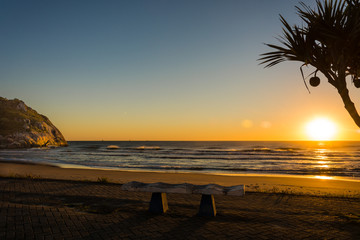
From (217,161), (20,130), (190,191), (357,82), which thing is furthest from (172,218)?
(20,130)

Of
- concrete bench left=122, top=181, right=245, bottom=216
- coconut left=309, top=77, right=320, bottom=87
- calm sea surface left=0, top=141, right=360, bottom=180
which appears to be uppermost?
coconut left=309, top=77, right=320, bottom=87

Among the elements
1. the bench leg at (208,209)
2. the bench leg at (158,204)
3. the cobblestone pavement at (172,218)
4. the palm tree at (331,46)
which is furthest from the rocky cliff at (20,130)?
the palm tree at (331,46)

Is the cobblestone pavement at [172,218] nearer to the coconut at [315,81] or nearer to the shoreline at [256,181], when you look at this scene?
the shoreline at [256,181]

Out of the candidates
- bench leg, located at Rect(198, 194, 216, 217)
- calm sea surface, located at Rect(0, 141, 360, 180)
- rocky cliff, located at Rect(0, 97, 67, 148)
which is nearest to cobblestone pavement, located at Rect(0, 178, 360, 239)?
bench leg, located at Rect(198, 194, 216, 217)

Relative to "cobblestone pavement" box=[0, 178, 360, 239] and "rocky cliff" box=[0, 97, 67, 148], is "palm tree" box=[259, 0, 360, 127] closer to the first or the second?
"cobblestone pavement" box=[0, 178, 360, 239]

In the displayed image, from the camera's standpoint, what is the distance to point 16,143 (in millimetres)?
83188

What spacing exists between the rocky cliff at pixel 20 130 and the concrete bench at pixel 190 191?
93.2 m

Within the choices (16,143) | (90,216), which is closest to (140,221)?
(90,216)

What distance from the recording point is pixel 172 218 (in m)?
5.79

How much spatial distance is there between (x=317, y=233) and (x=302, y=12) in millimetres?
4522

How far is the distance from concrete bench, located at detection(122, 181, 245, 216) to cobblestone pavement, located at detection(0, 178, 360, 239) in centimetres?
24

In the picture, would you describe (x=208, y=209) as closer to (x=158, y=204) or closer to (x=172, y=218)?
(x=172, y=218)

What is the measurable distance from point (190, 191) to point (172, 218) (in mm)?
784

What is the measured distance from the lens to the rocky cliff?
84850mm
